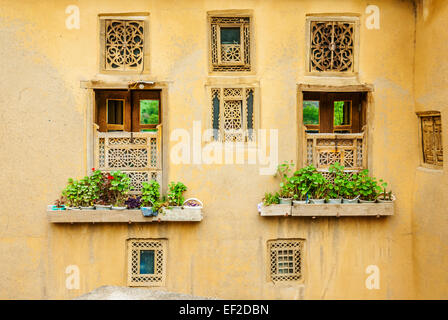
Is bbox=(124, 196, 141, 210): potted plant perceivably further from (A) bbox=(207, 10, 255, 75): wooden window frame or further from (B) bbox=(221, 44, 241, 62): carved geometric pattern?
(B) bbox=(221, 44, 241, 62): carved geometric pattern

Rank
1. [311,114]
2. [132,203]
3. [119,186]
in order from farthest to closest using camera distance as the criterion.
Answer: [311,114]
[132,203]
[119,186]

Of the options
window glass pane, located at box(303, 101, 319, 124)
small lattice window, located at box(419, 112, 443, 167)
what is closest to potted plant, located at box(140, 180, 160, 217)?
small lattice window, located at box(419, 112, 443, 167)

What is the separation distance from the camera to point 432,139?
7.00 m

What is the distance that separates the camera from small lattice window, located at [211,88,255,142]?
7.25m

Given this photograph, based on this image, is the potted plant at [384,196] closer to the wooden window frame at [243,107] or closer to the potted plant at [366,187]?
the potted plant at [366,187]

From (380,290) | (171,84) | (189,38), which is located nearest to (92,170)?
(171,84)

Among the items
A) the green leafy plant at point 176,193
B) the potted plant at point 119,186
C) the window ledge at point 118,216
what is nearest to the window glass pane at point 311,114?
the green leafy plant at point 176,193

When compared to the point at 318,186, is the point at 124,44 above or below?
above

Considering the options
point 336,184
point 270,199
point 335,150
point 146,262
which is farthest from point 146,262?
point 335,150

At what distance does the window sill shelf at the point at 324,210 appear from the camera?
7.08m

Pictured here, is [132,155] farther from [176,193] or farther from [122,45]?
[122,45]

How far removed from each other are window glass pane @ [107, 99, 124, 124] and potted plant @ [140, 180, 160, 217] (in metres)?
2.01

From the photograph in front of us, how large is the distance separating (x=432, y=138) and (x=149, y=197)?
4011 mm

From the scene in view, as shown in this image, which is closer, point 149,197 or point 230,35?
point 149,197
